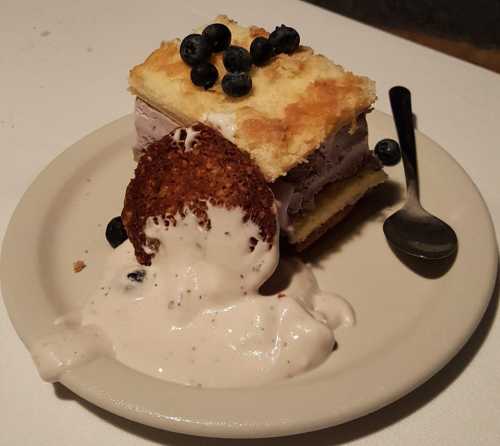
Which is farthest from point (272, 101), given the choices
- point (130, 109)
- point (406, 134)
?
point (130, 109)

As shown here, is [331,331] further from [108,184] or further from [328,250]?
[108,184]

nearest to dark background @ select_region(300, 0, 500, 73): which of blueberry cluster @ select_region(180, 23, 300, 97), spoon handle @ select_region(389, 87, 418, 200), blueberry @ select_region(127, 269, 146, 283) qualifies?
spoon handle @ select_region(389, 87, 418, 200)

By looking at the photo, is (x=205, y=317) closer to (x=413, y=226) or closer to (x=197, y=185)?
(x=197, y=185)

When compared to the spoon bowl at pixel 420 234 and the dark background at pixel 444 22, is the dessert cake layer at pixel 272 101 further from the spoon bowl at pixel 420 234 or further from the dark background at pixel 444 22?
the dark background at pixel 444 22

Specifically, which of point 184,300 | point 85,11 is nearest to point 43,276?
point 184,300

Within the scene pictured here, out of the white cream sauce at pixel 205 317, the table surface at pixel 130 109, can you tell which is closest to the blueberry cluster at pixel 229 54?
the white cream sauce at pixel 205 317

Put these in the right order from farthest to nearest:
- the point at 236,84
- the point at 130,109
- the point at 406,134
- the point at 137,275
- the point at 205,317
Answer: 1. the point at 130,109
2. the point at 406,134
3. the point at 236,84
4. the point at 137,275
5. the point at 205,317
